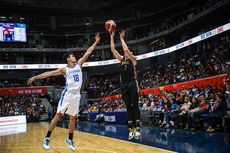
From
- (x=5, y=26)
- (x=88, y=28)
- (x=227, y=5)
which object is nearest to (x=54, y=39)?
(x=88, y=28)

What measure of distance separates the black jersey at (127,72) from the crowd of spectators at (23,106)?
72.8ft

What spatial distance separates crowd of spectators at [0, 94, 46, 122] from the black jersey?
22177 millimetres

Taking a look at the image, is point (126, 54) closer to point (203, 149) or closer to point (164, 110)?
point (203, 149)

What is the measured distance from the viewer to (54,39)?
1679 inches

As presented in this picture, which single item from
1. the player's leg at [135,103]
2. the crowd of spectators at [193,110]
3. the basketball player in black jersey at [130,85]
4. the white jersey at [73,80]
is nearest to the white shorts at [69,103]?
the white jersey at [73,80]

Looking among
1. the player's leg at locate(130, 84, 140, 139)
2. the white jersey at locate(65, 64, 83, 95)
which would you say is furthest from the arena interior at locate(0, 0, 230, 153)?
the white jersey at locate(65, 64, 83, 95)

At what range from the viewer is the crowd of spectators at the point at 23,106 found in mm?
26097

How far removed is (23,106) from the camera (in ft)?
92.0

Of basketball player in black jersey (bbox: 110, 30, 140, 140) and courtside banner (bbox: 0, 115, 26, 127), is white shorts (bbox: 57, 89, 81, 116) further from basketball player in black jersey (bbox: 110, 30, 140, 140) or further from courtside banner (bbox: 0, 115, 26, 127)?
courtside banner (bbox: 0, 115, 26, 127)

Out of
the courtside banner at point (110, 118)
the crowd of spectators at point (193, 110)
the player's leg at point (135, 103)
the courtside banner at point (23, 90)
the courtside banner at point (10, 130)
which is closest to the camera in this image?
the player's leg at point (135, 103)

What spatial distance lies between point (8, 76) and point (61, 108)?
3340 centimetres

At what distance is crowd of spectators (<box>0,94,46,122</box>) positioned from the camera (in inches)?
1027

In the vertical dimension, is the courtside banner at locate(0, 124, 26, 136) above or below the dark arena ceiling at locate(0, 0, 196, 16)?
below

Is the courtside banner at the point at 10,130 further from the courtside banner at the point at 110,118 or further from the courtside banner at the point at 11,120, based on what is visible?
the courtside banner at the point at 110,118
